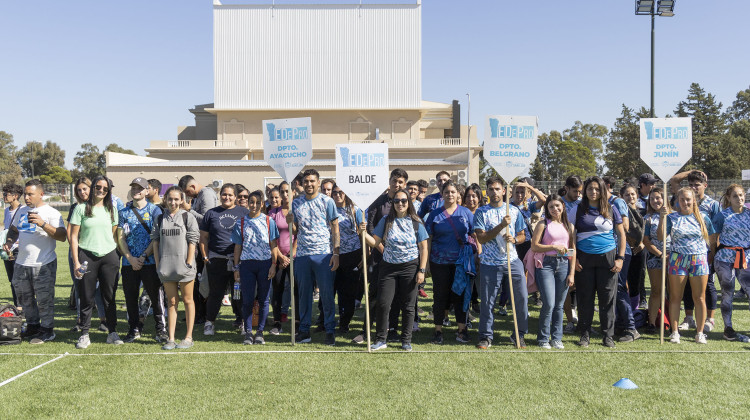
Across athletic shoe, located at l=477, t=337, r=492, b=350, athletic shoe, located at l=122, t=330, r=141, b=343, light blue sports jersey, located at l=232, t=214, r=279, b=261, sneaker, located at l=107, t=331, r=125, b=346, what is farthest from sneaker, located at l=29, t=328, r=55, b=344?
athletic shoe, located at l=477, t=337, r=492, b=350

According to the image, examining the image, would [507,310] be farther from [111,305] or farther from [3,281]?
[3,281]

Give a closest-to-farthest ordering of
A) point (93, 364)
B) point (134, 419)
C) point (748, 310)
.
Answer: point (134, 419) → point (93, 364) → point (748, 310)

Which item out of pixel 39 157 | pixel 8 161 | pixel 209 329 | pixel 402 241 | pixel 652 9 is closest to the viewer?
pixel 402 241

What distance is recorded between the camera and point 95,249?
6.47 metres

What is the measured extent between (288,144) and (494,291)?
3035mm

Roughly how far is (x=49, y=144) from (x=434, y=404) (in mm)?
90962

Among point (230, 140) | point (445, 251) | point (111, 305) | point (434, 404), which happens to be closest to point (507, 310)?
point (445, 251)

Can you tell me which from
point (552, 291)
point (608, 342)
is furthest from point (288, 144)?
point (608, 342)

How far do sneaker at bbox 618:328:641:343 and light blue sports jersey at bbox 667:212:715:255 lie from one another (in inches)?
43.9

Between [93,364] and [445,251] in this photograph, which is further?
[445,251]

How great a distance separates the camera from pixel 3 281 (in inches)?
465

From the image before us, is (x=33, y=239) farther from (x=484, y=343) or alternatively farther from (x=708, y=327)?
(x=708, y=327)

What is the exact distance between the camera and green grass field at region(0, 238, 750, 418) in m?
4.57

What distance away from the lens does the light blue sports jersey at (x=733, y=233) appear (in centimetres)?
681
